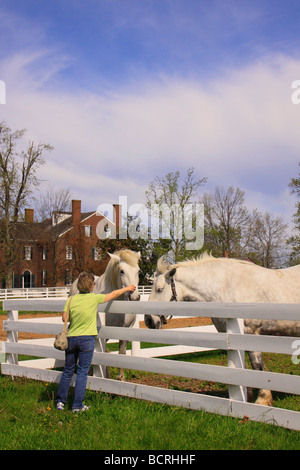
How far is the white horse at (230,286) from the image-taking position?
5965 mm

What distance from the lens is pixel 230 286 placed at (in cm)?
625

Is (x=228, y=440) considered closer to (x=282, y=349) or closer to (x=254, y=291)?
(x=282, y=349)

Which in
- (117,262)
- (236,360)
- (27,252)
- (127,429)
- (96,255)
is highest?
(27,252)

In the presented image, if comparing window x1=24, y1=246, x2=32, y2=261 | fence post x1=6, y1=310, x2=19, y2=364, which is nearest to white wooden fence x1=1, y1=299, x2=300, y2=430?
fence post x1=6, y1=310, x2=19, y2=364

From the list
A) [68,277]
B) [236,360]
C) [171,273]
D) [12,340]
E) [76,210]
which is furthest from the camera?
[76,210]

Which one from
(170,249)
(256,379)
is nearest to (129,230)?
(170,249)

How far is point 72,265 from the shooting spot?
4647cm

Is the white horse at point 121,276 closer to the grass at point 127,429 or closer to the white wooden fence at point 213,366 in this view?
the white wooden fence at point 213,366

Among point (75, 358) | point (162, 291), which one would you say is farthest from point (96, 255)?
point (75, 358)

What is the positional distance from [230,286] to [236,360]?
1.61 m

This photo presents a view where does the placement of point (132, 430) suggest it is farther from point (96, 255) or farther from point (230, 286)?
Answer: point (96, 255)

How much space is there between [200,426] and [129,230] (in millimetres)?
30865

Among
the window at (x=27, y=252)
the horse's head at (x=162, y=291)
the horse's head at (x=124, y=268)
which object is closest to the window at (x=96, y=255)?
the window at (x=27, y=252)

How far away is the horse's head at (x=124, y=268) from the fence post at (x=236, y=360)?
9.56 ft
